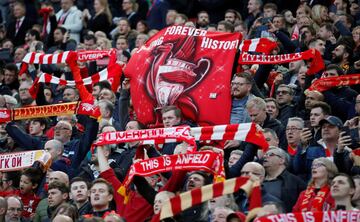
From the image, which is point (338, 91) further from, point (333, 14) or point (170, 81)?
point (333, 14)

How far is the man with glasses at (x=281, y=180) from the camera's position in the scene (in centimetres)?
1337

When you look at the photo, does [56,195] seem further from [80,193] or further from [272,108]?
[272,108]

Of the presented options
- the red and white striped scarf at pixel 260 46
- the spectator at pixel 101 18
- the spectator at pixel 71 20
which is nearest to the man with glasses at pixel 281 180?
the red and white striped scarf at pixel 260 46

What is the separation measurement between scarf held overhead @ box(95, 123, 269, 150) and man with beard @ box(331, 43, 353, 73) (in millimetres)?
3662

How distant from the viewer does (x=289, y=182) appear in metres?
13.5

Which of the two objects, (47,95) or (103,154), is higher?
(47,95)

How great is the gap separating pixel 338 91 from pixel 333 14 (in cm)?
328

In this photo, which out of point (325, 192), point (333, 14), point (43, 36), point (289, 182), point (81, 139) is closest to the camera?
point (325, 192)

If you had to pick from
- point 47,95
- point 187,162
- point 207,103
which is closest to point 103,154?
point 187,162

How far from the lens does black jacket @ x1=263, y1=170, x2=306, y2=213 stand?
13.4 m

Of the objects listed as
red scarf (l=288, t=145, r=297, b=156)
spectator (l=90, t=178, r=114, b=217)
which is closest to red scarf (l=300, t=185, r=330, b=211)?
red scarf (l=288, t=145, r=297, b=156)

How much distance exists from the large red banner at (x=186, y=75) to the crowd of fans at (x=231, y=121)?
0.26 metres

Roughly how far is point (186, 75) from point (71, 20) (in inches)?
273

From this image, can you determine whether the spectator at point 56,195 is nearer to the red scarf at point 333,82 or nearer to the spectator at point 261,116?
the spectator at point 261,116
